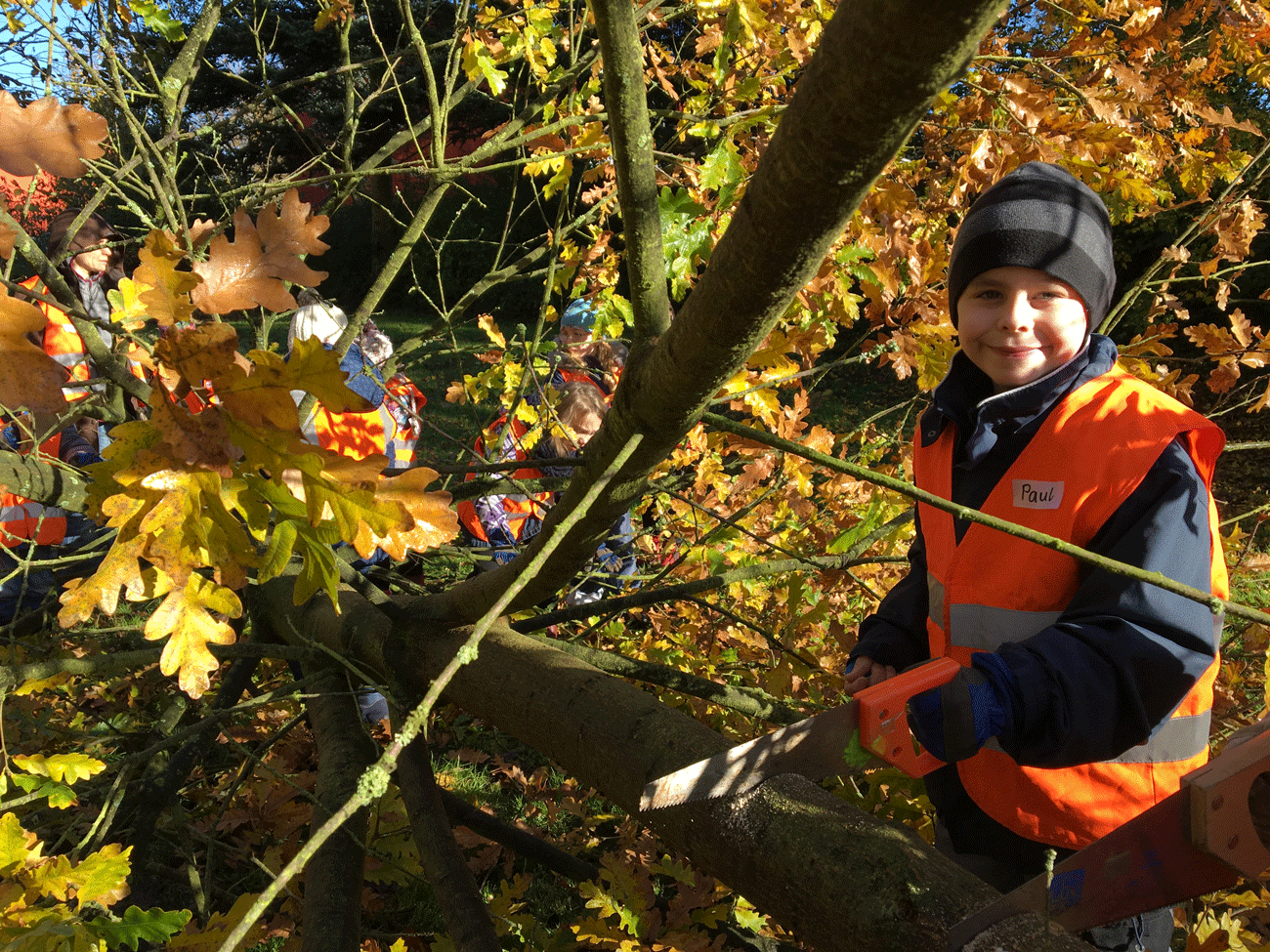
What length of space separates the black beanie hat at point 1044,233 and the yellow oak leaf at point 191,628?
1423 mm

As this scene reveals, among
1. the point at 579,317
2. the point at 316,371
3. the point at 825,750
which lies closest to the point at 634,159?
the point at 316,371

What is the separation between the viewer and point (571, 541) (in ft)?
4.60

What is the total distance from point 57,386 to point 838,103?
0.96 metres

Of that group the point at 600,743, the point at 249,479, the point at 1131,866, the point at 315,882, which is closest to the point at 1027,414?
the point at 1131,866

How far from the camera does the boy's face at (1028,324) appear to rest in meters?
1.42

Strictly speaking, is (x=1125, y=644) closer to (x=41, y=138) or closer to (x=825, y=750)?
(x=825, y=750)

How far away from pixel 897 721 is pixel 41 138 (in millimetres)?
1421

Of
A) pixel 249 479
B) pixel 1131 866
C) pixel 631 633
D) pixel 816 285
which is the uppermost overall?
pixel 816 285

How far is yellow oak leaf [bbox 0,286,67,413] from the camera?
93cm

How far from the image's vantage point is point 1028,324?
1419mm

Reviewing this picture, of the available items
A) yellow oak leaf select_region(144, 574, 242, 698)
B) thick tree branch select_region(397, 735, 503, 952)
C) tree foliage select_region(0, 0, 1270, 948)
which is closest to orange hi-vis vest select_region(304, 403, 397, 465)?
tree foliage select_region(0, 0, 1270, 948)

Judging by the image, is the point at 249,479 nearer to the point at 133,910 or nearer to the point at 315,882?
the point at 133,910

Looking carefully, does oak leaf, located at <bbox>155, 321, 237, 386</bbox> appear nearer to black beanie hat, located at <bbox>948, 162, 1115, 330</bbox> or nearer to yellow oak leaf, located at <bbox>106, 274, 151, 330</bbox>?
yellow oak leaf, located at <bbox>106, 274, 151, 330</bbox>

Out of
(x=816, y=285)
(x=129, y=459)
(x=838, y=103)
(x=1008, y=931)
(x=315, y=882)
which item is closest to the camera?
(x=838, y=103)
